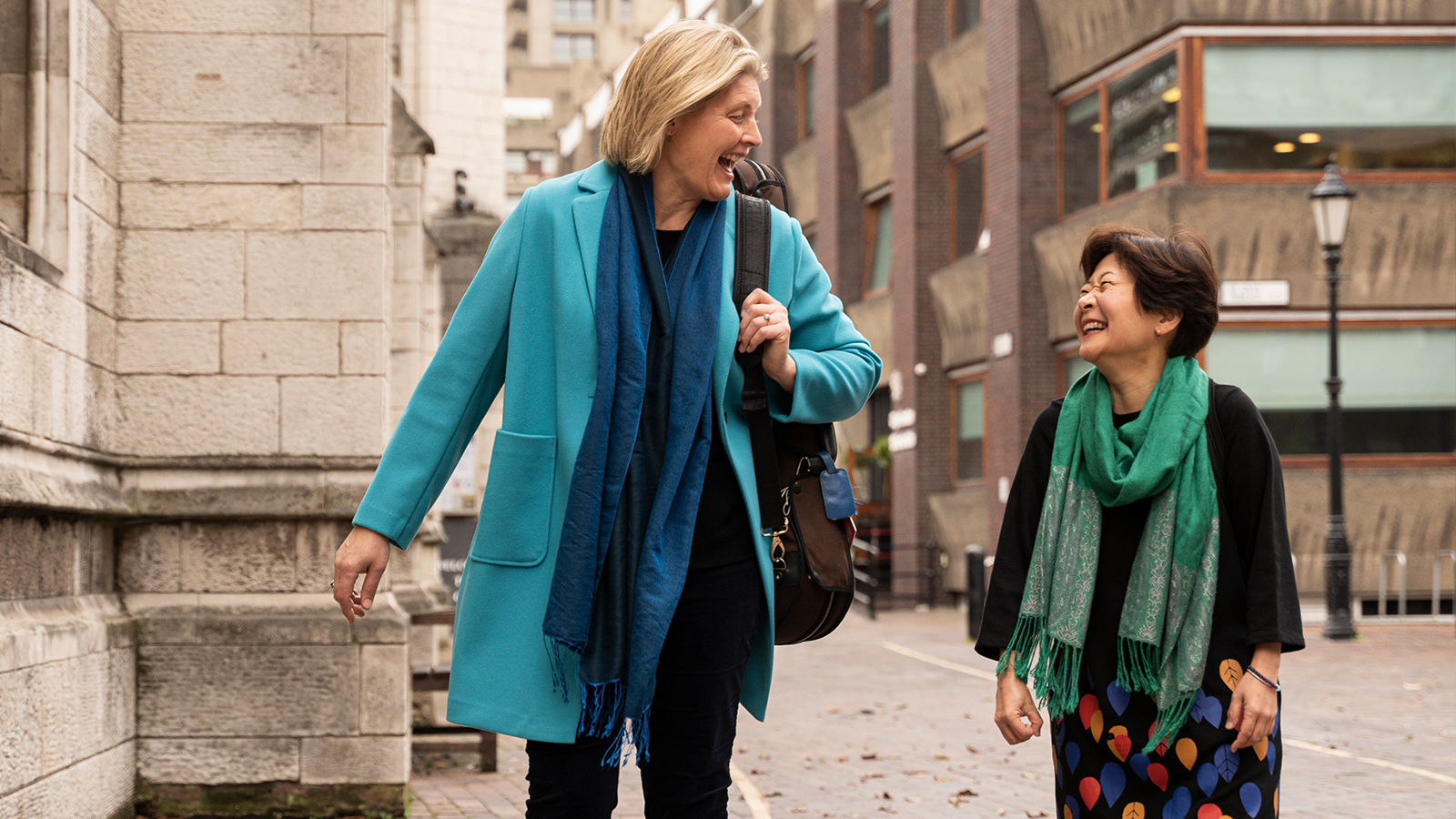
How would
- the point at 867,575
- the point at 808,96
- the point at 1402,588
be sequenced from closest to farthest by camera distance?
the point at 1402,588 → the point at 867,575 → the point at 808,96

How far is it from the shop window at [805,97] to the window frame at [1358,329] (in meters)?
14.0

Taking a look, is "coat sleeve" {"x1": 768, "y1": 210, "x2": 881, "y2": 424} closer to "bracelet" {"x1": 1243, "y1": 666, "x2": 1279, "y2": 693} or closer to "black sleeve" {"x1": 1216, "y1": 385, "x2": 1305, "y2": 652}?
"black sleeve" {"x1": 1216, "y1": 385, "x2": 1305, "y2": 652}

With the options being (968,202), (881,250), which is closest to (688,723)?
(968,202)

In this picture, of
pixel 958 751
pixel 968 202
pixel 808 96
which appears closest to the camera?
pixel 958 751

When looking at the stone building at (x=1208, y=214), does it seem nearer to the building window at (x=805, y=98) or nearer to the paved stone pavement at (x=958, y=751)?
the paved stone pavement at (x=958, y=751)

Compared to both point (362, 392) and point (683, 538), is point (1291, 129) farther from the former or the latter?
point (683, 538)

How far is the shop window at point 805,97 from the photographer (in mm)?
32188

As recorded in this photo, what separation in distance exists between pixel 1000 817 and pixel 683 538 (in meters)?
4.45

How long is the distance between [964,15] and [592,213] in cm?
2403

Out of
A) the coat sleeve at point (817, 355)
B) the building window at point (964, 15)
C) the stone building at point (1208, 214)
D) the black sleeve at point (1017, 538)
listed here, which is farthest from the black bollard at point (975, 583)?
the coat sleeve at point (817, 355)

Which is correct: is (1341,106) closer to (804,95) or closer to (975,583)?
(975,583)

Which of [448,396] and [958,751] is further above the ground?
[448,396]

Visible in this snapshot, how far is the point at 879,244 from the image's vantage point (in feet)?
95.2

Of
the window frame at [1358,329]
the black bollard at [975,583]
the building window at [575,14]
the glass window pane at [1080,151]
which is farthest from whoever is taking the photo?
the building window at [575,14]
